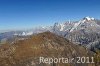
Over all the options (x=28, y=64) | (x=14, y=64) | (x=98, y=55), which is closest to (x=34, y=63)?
(x=28, y=64)

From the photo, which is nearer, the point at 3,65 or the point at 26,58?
the point at 3,65

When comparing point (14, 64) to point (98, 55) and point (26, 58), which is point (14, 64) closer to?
point (26, 58)

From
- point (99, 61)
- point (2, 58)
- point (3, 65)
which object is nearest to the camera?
point (99, 61)

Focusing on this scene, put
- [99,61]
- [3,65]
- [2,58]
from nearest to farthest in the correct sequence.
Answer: [99,61] → [3,65] → [2,58]

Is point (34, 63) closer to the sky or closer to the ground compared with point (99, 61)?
closer to the ground

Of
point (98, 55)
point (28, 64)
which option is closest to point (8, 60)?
point (28, 64)

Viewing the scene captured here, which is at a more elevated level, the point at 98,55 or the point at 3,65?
the point at 98,55

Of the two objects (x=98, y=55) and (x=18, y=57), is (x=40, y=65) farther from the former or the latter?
(x=98, y=55)

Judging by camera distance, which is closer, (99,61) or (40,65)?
(99,61)

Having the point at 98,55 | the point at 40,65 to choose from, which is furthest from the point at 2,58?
the point at 98,55
